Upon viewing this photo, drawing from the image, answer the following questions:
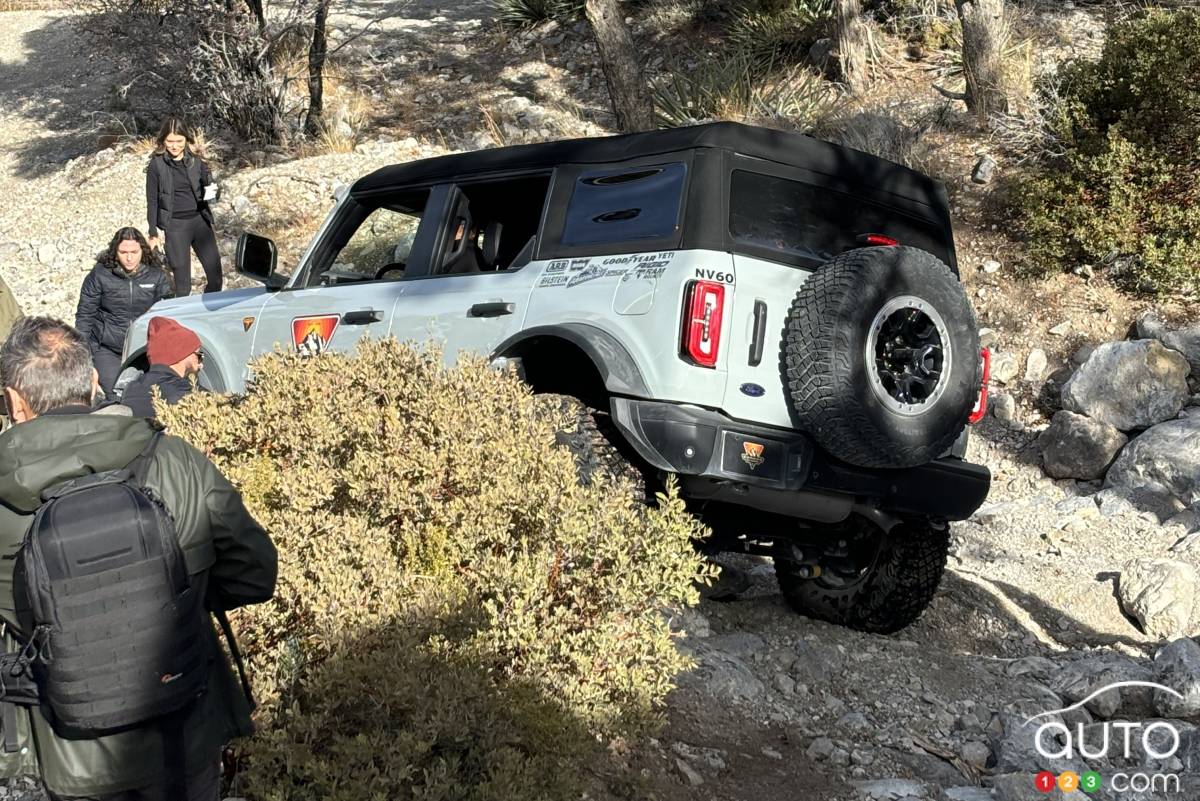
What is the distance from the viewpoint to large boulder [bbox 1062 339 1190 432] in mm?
8641

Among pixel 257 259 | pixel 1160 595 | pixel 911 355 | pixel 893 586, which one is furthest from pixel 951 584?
pixel 257 259

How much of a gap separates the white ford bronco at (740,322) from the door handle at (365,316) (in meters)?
0.01

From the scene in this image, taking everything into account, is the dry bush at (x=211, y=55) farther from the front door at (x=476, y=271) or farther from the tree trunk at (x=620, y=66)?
the front door at (x=476, y=271)

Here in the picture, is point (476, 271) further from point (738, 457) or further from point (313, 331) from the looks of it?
point (738, 457)

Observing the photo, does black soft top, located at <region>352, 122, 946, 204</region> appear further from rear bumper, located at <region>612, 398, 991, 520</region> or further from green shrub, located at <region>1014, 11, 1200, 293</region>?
green shrub, located at <region>1014, 11, 1200, 293</region>

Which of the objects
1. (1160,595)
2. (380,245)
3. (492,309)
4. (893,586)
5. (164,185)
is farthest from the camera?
(164,185)

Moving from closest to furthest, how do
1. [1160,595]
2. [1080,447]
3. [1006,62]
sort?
[1160,595], [1080,447], [1006,62]

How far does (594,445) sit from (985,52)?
886 centimetres

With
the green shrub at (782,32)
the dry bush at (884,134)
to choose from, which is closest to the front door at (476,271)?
the dry bush at (884,134)

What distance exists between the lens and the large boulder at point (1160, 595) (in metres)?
6.25

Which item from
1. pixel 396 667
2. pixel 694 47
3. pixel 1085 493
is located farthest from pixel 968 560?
pixel 694 47

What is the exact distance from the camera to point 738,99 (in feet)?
43.0

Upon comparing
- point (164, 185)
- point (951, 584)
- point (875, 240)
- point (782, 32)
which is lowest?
point (951, 584)

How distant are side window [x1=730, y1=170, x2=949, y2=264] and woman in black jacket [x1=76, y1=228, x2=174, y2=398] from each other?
4293mm
